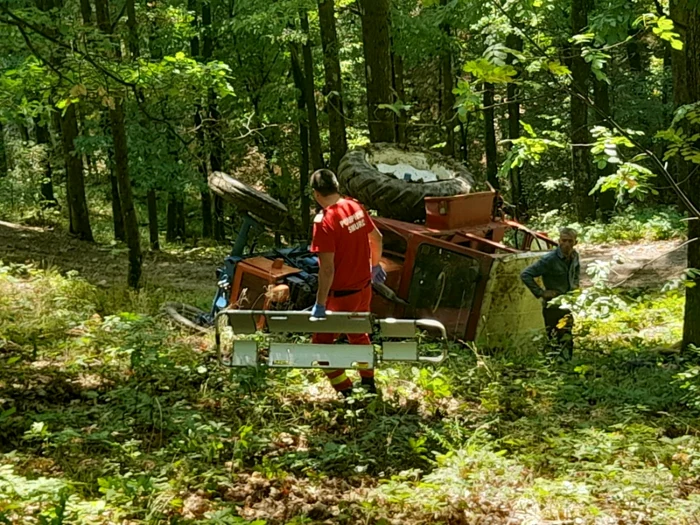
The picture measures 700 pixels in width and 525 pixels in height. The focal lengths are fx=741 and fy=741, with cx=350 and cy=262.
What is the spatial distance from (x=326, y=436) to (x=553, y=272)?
392cm

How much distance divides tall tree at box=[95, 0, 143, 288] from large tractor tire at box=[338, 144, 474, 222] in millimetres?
3656

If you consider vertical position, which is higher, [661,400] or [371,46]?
[371,46]

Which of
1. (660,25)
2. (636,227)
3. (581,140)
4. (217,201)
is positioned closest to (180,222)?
(217,201)

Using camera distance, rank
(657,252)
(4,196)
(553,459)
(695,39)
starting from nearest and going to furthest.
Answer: (553,459)
(695,39)
(657,252)
(4,196)

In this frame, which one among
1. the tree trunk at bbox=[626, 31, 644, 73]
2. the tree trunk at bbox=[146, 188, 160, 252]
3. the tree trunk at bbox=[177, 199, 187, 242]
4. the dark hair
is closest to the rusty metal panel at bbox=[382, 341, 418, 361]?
the dark hair

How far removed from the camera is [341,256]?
6.38 meters

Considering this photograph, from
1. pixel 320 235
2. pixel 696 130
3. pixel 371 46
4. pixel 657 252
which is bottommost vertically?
pixel 657 252

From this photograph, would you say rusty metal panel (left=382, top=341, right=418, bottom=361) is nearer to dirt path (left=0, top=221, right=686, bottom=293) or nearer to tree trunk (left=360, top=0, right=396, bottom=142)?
tree trunk (left=360, top=0, right=396, bottom=142)

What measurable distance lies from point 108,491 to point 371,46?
27.5 ft

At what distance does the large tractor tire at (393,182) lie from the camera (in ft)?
33.3

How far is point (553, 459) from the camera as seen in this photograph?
5141 mm

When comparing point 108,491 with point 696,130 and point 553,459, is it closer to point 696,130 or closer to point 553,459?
point 553,459

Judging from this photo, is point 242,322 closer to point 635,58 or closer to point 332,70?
point 332,70

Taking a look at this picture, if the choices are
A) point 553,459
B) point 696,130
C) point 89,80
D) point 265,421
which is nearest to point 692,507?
point 553,459
